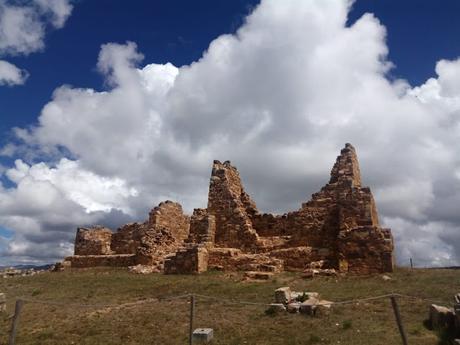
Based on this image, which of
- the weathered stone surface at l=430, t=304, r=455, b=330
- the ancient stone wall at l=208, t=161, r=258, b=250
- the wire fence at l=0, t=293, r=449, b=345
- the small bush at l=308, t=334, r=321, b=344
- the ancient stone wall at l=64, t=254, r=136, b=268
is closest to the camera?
the weathered stone surface at l=430, t=304, r=455, b=330

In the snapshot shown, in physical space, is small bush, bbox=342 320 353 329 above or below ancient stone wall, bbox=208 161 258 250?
below

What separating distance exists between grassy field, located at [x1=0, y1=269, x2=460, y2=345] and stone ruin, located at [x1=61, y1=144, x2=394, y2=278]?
1643 millimetres

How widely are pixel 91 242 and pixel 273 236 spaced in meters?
15.2

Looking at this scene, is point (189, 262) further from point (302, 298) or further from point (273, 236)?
point (302, 298)

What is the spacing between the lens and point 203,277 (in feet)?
66.8

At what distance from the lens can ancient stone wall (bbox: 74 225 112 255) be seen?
32969mm

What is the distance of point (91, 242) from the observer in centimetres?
3331

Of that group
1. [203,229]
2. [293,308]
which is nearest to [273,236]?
[203,229]

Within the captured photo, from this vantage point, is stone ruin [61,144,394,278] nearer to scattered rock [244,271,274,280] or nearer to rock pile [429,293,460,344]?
scattered rock [244,271,274,280]

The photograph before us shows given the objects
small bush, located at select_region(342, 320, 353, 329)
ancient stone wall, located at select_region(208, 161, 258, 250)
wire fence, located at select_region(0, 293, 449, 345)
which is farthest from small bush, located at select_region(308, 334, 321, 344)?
ancient stone wall, located at select_region(208, 161, 258, 250)

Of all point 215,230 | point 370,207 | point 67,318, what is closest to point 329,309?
point 67,318

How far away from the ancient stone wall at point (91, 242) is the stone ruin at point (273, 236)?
7.89 feet

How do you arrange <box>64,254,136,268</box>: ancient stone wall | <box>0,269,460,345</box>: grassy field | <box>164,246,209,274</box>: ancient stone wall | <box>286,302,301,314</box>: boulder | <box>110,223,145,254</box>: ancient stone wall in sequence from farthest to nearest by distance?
<box>110,223,145,254</box>: ancient stone wall, <box>64,254,136,268</box>: ancient stone wall, <box>164,246,209,274</box>: ancient stone wall, <box>286,302,301,314</box>: boulder, <box>0,269,460,345</box>: grassy field

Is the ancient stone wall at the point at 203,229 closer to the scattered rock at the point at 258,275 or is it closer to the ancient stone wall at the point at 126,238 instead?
the scattered rock at the point at 258,275
